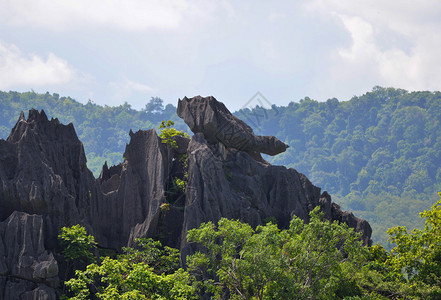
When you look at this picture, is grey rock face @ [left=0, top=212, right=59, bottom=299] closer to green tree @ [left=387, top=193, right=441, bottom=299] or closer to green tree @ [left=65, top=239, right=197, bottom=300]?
green tree @ [left=65, top=239, right=197, bottom=300]

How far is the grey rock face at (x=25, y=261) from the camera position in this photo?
68.7 ft

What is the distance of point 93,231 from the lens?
2547 cm

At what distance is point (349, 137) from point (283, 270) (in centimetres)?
11443

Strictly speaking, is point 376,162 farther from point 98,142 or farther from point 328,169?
point 98,142

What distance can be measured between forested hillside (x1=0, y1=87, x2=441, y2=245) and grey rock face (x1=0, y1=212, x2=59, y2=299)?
85.0 meters

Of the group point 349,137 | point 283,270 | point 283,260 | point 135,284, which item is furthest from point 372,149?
point 135,284

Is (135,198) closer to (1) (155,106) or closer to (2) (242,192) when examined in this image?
(2) (242,192)

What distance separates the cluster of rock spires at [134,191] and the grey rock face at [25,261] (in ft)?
0.12

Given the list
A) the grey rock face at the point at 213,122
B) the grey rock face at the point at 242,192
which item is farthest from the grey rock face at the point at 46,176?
the grey rock face at the point at 213,122

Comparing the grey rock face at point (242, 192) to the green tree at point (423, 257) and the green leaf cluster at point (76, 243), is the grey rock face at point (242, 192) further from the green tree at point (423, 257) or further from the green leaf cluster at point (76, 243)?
the green tree at point (423, 257)

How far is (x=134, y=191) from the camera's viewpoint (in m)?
27.2

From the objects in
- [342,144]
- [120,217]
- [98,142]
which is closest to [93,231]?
[120,217]

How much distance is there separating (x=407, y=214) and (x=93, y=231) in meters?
81.5

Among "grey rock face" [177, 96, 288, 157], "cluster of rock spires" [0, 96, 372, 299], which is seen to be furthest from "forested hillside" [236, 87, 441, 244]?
"grey rock face" [177, 96, 288, 157]
